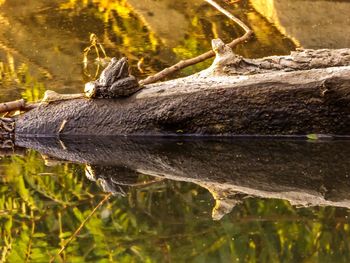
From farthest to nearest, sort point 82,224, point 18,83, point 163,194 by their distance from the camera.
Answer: point 18,83
point 163,194
point 82,224

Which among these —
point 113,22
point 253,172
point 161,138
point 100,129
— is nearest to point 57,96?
point 100,129

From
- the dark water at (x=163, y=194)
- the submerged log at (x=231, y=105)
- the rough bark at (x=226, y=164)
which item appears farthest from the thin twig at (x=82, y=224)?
the submerged log at (x=231, y=105)

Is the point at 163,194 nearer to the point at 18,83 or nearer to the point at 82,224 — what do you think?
the point at 82,224

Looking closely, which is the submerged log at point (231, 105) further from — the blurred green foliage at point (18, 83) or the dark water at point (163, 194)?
the blurred green foliage at point (18, 83)

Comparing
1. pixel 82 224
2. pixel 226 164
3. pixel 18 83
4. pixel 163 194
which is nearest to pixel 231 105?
pixel 226 164

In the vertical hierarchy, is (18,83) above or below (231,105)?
below

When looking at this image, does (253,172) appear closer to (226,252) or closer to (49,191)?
(49,191)

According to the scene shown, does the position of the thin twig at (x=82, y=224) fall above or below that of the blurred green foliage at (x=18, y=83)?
above
